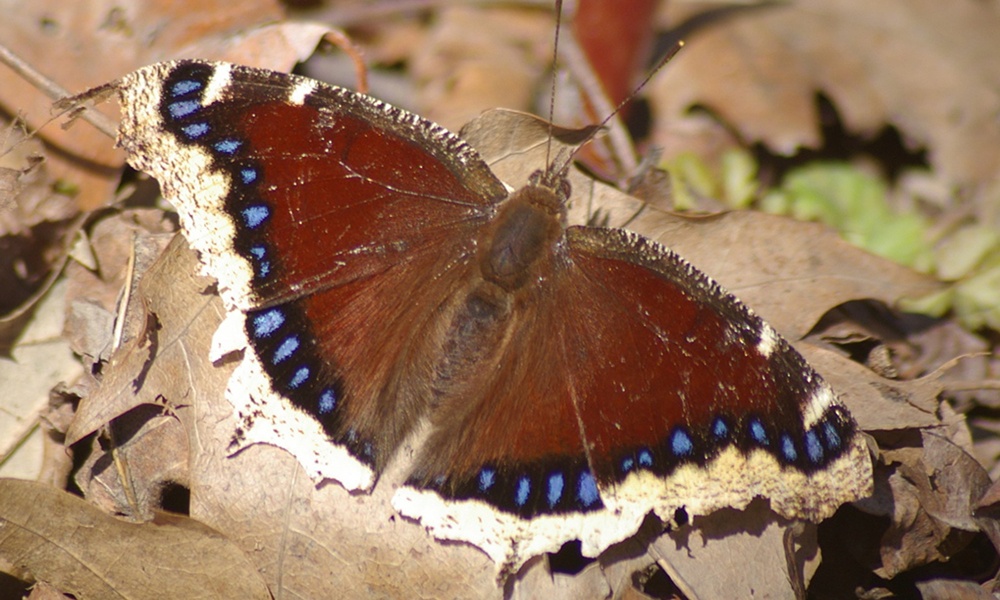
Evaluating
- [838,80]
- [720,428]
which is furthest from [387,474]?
Result: [838,80]

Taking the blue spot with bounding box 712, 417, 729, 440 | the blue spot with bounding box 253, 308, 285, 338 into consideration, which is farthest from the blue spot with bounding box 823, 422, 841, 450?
the blue spot with bounding box 253, 308, 285, 338

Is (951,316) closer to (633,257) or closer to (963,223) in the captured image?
(963,223)

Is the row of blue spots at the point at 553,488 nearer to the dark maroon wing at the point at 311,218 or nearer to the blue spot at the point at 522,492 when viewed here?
the blue spot at the point at 522,492

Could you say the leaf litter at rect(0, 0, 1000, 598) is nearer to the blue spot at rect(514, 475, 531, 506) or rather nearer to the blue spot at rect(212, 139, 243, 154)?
the blue spot at rect(514, 475, 531, 506)

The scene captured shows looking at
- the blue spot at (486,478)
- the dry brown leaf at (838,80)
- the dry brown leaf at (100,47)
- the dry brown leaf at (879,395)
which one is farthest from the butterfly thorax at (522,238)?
the dry brown leaf at (838,80)

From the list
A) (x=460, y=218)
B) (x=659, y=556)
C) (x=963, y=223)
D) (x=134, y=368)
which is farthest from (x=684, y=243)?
(x=963, y=223)

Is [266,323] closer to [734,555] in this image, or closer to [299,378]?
[299,378]

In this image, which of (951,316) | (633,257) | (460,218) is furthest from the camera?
(951,316)
